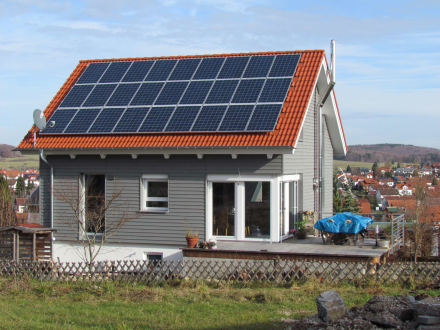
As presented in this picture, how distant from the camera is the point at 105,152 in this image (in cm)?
1719

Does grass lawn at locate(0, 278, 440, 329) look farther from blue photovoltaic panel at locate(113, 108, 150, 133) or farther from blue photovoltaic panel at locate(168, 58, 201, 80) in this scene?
blue photovoltaic panel at locate(168, 58, 201, 80)

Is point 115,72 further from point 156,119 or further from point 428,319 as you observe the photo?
point 428,319

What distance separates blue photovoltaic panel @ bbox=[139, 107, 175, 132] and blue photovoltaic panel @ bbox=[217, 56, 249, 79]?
245cm

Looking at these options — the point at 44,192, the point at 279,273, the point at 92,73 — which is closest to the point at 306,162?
the point at 279,273

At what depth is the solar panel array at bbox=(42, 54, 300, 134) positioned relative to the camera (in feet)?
54.0

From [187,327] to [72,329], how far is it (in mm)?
1863

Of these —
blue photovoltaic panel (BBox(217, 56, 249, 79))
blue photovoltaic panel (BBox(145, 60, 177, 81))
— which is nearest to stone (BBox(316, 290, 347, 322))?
blue photovoltaic panel (BBox(217, 56, 249, 79))

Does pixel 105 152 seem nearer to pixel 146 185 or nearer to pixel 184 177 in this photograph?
pixel 146 185

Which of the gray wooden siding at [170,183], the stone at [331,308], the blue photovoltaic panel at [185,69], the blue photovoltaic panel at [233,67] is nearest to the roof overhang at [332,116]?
the blue photovoltaic panel at [233,67]

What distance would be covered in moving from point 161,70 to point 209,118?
421 centimetres

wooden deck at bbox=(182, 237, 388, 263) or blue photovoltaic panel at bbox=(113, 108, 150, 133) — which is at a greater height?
blue photovoltaic panel at bbox=(113, 108, 150, 133)

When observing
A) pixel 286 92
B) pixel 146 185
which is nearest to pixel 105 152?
pixel 146 185

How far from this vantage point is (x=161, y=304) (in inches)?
398

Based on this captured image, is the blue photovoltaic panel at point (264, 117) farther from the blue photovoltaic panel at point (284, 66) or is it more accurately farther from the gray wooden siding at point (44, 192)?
the gray wooden siding at point (44, 192)
